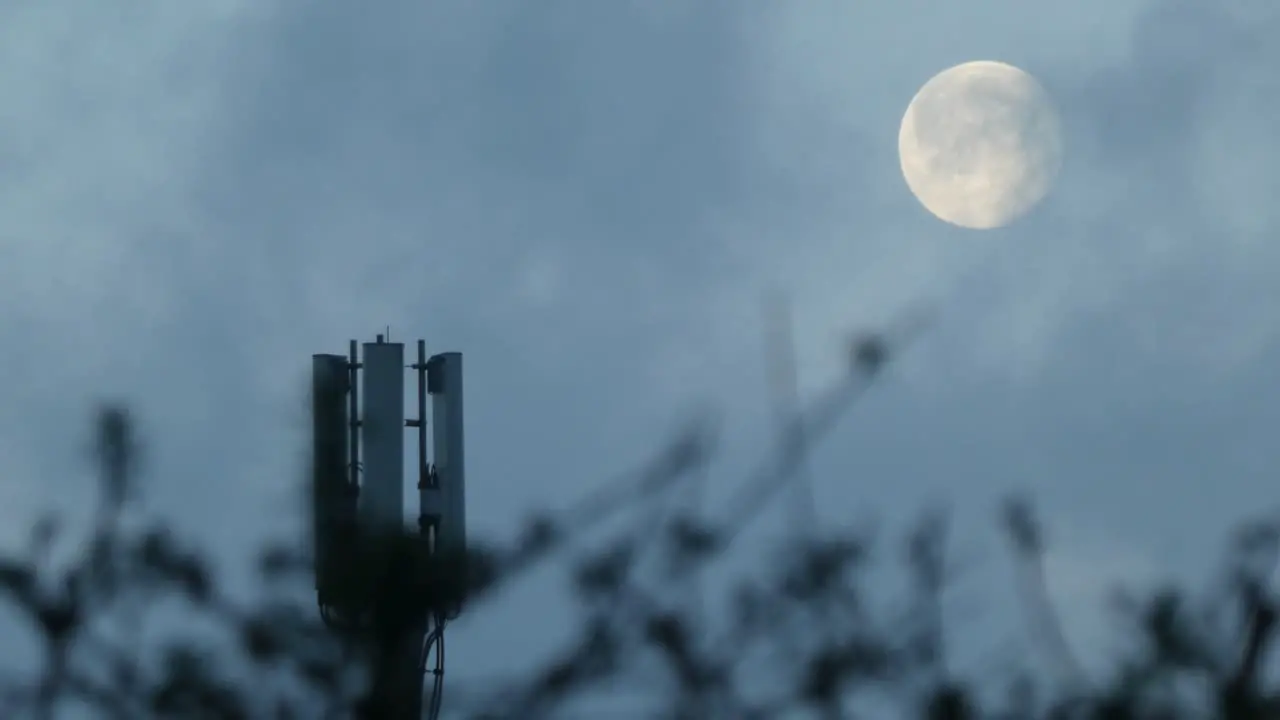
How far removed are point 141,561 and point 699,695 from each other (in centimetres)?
188

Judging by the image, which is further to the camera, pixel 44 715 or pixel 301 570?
pixel 301 570

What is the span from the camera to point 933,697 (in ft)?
19.2

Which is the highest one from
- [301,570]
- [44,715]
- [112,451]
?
[112,451]

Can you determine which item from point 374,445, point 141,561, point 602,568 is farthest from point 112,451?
point 374,445

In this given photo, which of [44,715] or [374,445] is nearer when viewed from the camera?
[44,715]

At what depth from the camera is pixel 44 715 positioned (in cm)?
580

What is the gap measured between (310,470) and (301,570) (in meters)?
0.34

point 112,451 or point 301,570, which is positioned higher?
point 112,451

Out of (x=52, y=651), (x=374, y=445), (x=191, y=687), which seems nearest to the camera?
(x=52, y=651)

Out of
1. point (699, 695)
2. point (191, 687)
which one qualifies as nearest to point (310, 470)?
point (191, 687)

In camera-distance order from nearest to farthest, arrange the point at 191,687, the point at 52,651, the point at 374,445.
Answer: the point at 52,651 → the point at 191,687 → the point at 374,445

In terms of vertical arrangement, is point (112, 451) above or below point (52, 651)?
above

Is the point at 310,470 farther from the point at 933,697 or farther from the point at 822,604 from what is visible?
the point at 933,697

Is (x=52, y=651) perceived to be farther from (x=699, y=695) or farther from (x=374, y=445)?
(x=374, y=445)
